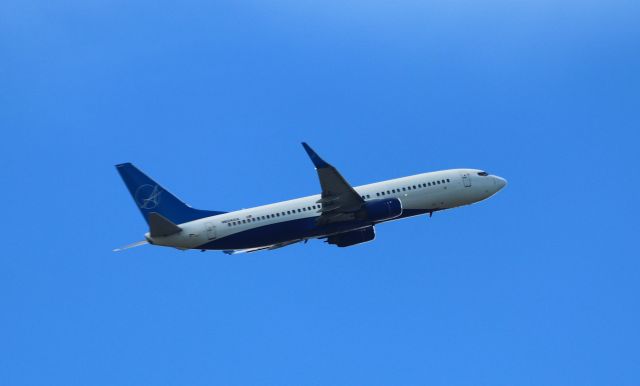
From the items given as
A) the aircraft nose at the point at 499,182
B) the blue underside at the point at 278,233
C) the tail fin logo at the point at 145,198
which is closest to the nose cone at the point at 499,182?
the aircraft nose at the point at 499,182

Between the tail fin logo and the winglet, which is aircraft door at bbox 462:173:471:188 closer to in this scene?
the winglet

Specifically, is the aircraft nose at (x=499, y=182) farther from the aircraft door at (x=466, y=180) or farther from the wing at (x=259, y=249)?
the wing at (x=259, y=249)

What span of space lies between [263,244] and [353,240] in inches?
263

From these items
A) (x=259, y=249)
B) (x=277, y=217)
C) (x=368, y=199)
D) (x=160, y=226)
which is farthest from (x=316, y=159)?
(x=160, y=226)

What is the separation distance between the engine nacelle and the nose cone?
10.6 m

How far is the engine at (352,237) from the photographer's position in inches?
2943

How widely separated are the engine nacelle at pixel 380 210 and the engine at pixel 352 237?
262cm

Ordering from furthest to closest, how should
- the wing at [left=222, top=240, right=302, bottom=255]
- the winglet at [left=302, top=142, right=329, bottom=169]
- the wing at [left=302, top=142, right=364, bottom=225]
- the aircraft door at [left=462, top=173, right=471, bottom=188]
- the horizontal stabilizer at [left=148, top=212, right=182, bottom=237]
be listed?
the aircraft door at [left=462, top=173, right=471, bottom=188], the wing at [left=222, top=240, right=302, bottom=255], the horizontal stabilizer at [left=148, top=212, right=182, bottom=237], the wing at [left=302, top=142, right=364, bottom=225], the winglet at [left=302, top=142, right=329, bottom=169]

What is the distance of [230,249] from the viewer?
72.1m

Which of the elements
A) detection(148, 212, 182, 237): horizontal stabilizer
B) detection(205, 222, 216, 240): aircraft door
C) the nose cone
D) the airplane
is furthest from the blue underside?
the nose cone

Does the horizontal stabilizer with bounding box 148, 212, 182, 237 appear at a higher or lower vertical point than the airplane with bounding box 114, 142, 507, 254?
lower

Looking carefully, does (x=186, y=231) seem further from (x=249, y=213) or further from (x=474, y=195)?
(x=474, y=195)

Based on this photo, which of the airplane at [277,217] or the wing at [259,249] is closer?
the airplane at [277,217]

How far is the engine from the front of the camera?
245 ft
